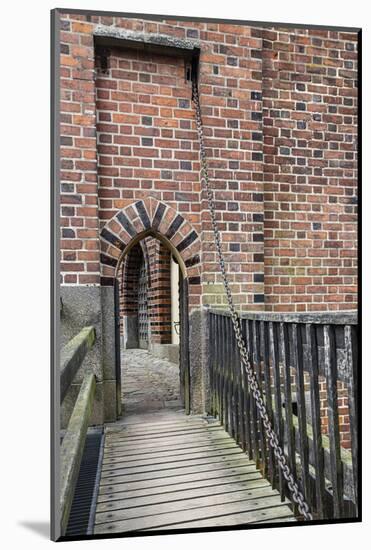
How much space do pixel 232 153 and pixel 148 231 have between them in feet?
2.49

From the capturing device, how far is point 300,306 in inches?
120

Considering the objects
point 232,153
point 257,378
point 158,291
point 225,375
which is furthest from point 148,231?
point 158,291

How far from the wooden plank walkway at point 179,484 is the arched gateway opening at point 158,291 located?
509 mm

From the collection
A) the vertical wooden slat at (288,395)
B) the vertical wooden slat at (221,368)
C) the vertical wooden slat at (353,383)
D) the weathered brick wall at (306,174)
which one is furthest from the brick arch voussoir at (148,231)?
the vertical wooden slat at (353,383)

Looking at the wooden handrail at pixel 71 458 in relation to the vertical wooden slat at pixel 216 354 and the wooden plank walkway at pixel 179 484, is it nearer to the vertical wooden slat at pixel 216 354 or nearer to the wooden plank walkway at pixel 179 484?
the wooden plank walkway at pixel 179 484

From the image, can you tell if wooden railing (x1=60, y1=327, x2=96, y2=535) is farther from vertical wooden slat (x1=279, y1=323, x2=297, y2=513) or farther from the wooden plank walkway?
vertical wooden slat (x1=279, y1=323, x2=297, y2=513)

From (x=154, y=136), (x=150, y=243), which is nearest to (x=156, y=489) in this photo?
(x=154, y=136)

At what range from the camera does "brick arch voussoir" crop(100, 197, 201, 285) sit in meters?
2.70

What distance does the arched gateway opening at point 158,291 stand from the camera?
2.72m

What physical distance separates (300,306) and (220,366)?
0.85 meters

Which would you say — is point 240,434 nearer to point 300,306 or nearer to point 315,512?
point 315,512

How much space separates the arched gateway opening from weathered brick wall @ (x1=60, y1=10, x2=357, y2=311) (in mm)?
27

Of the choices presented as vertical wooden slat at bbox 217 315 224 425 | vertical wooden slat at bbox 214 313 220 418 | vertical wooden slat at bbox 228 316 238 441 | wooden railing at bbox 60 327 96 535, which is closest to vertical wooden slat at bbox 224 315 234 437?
vertical wooden slat at bbox 228 316 238 441

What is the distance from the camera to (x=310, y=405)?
5.52 feet
